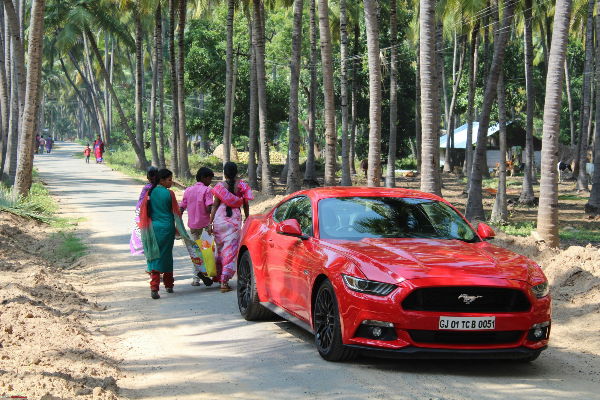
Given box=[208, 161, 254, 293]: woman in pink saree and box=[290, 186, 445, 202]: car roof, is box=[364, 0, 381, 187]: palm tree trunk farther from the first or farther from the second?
box=[290, 186, 445, 202]: car roof

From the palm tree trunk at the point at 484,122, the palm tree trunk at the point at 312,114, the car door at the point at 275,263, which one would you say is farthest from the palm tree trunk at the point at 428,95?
the palm tree trunk at the point at 312,114

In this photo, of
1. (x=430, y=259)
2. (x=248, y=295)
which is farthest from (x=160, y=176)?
(x=430, y=259)

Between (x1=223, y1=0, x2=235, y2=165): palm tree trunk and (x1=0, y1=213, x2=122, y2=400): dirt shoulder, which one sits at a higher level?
(x1=223, y1=0, x2=235, y2=165): palm tree trunk

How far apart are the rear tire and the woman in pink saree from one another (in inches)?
49.1

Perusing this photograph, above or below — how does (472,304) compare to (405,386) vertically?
above

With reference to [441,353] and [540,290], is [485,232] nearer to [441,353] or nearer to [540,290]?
Answer: [540,290]

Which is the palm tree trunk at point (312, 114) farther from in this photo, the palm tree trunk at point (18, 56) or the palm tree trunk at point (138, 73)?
the palm tree trunk at point (18, 56)

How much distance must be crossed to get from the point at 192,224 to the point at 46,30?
105 feet

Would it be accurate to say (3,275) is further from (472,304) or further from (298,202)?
(472,304)

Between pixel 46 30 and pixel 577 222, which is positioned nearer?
pixel 577 222

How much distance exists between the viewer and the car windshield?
6.80 metres

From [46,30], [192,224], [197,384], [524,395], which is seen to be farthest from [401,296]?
Answer: [46,30]

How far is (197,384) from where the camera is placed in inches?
220

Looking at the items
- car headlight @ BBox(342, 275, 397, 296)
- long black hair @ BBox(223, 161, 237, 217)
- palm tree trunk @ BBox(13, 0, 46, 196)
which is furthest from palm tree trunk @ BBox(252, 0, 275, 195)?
car headlight @ BBox(342, 275, 397, 296)
